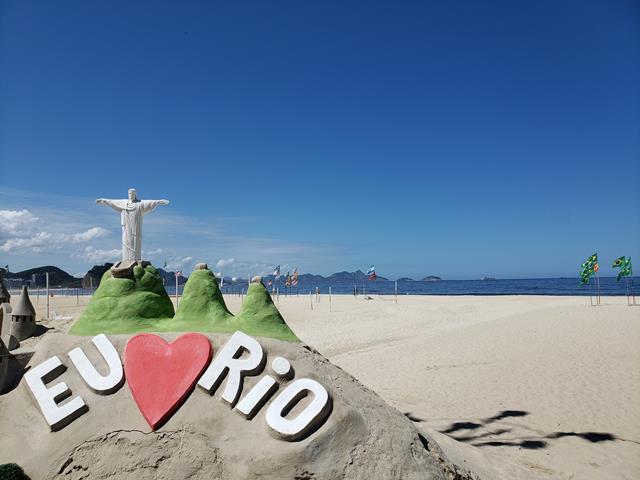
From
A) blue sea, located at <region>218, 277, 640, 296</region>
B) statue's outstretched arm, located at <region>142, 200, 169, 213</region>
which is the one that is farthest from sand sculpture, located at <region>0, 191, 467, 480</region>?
blue sea, located at <region>218, 277, 640, 296</region>

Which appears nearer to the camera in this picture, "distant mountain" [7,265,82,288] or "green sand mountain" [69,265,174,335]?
"green sand mountain" [69,265,174,335]

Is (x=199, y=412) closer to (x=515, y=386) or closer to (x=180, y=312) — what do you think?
(x=180, y=312)

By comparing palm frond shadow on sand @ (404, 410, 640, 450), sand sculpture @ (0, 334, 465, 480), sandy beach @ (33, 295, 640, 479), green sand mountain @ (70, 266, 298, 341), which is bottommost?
palm frond shadow on sand @ (404, 410, 640, 450)

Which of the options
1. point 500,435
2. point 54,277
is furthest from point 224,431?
point 54,277

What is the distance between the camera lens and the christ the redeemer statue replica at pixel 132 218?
7.44 meters

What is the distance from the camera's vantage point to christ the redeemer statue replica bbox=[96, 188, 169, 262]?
7.44m

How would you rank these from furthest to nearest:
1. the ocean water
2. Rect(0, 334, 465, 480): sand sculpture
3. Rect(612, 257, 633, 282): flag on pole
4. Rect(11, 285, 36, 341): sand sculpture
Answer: the ocean water
Rect(612, 257, 633, 282): flag on pole
Rect(11, 285, 36, 341): sand sculpture
Rect(0, 334, 465, 480): sand sculpture

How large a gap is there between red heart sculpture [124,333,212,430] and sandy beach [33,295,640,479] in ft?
12.6

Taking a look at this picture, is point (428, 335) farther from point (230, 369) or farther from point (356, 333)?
point (230, 369)

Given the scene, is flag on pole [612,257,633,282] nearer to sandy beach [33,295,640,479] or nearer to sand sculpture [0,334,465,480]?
sandy beach [33,295,640,479]

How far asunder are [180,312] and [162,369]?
1119mm

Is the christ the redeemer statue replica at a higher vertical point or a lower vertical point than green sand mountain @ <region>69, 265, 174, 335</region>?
higher

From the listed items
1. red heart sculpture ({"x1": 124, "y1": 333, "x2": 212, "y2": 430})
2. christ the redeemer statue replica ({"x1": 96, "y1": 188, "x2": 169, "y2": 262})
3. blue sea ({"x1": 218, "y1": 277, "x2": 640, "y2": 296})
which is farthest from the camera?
blue sea ({"x1": 218, "y1": 277, "x2": 640, "y2": 296})

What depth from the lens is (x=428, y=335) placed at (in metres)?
20.7
